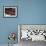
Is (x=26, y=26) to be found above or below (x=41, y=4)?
below

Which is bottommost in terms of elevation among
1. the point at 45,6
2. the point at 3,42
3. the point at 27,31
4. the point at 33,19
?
the point at 3,42

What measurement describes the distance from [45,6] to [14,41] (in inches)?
55.6

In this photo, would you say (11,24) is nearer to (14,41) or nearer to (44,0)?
(14,41)

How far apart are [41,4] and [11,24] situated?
1.10 metres

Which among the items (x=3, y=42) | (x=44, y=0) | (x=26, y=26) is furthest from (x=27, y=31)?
(x=44, y=0)

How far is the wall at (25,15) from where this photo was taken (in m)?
4.26

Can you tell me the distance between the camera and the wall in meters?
4.26

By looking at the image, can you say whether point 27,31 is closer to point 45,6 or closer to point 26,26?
point 26,26

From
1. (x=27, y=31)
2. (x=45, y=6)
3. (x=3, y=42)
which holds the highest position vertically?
(x=45, y=6)

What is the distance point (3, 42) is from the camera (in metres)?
4.23

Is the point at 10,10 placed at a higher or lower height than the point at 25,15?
higher

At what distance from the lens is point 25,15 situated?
14.0 feet

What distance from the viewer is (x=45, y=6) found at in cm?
427

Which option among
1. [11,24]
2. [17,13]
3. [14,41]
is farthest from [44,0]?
[14,41]
